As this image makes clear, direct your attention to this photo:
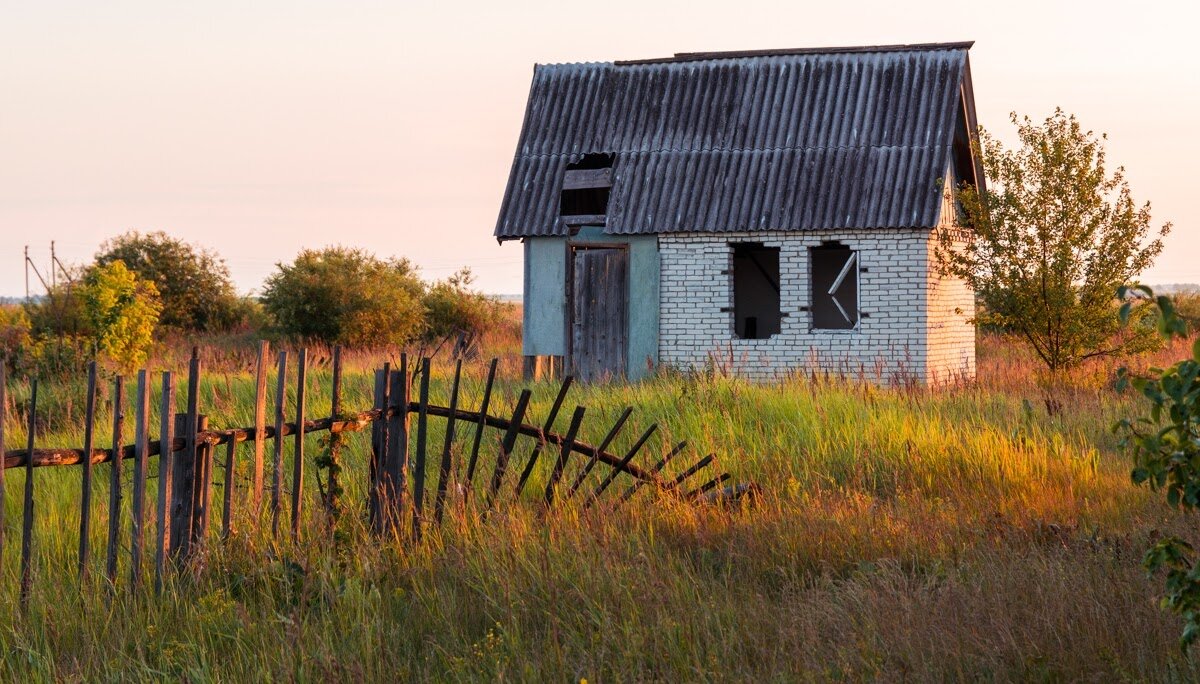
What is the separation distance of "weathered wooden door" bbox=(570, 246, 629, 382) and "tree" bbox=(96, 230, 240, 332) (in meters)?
18.8

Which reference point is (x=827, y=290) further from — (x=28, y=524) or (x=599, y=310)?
(x=28, y=524)

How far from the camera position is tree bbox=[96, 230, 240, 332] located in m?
34.2

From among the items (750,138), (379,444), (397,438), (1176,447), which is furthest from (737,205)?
(1176,447)

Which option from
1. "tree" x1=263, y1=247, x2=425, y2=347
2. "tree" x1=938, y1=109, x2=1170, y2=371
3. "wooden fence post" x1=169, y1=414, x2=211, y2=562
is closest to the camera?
"wooden fence post" x1=169, y1=414, x2=211, y2=562

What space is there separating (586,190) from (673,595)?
614 inches

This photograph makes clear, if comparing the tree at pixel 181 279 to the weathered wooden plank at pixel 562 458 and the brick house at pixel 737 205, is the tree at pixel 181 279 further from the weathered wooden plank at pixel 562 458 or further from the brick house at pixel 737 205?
the weathered wooden plank at pixel 562 458

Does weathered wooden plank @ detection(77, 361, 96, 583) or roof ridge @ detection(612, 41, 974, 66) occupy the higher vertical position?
roof ridge @ detection(612, 41, 974, 66)

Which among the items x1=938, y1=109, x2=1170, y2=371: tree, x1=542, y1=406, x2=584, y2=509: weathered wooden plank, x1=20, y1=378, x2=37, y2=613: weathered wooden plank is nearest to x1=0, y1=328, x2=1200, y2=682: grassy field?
x1=20, y1=378, x2=37, y2=613: weathered wooden plank

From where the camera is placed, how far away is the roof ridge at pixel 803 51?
1952 centimetres

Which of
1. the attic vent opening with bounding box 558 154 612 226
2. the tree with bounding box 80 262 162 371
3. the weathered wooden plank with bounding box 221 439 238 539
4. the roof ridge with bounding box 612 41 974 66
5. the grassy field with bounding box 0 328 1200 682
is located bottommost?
the grassy field with bounding box 0 328 1200 682

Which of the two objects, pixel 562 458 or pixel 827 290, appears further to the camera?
pixel 827 290

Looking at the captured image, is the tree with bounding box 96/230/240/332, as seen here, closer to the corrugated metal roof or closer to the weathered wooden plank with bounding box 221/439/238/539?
the corrugated metal roof

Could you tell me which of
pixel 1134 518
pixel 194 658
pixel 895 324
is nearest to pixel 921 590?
pixel 1134 518

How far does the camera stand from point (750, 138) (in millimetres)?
19500
